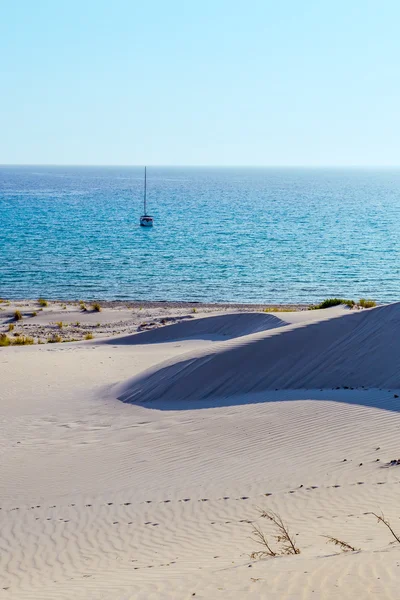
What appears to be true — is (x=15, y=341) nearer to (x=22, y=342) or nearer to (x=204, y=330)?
(x=22, y=342)

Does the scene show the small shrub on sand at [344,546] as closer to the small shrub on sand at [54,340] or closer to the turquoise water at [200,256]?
the small shrub on sand at [54,340]

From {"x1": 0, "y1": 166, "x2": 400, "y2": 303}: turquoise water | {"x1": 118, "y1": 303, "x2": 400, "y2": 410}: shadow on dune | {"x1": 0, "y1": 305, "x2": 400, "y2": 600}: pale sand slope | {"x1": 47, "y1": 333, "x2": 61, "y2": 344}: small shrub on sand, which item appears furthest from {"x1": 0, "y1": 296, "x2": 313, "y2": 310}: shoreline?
{"x1": 118, "y1": 303, "x2": 400, "y2": 410}: shadow on dune

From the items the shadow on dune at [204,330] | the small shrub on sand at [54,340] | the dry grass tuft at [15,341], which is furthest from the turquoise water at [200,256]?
the shadow on dune at [204,330]

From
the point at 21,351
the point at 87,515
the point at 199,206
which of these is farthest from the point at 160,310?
the point at 199,206

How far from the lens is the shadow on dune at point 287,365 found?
47.8 ft

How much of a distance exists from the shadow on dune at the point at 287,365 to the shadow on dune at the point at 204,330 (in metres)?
5.60

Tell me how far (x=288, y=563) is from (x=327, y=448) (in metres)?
4.63

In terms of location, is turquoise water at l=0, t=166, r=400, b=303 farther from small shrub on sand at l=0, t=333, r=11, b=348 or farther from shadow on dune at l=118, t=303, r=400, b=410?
shadow on dune at l=118, t=303, r=400, b=410

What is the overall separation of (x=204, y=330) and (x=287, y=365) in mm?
8074

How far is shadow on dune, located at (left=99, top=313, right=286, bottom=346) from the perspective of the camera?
73.5 feet

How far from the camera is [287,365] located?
50.3 ft

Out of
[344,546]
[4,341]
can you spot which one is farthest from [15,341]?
[344,546]

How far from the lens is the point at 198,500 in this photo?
954 centimetres

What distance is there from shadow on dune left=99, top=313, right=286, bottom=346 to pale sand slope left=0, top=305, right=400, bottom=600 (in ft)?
14.6
